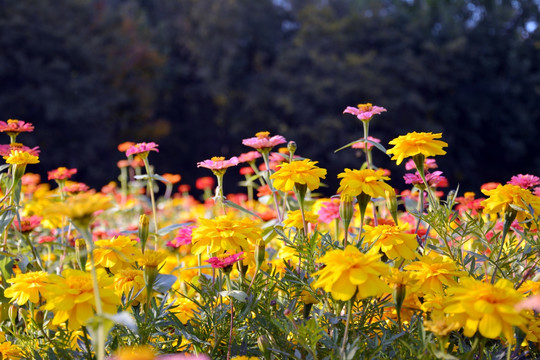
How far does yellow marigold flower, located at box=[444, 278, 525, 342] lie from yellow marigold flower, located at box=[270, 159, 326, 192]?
382mm

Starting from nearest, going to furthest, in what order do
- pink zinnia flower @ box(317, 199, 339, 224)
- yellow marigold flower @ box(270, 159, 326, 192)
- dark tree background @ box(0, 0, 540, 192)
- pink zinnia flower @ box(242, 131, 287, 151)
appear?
yellow marigold flower @ box(270, 159, 326, 192) → pink zinnia flower @ box(242, 131, 287, 151) → pink zinnia flower @ box(317, 199, 339, 224) → dark tree background @ box(0, 0, 540, 192)

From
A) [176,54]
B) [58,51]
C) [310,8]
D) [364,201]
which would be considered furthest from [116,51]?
[364,201]

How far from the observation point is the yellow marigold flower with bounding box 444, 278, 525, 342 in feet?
2.35

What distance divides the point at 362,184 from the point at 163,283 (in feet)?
1.44

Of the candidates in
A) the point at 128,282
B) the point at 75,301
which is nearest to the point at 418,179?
the point at 128,282

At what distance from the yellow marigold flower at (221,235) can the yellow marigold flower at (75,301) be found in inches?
9.1

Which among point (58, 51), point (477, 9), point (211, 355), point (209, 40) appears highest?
point (477, 9)

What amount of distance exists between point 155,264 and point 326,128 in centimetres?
933

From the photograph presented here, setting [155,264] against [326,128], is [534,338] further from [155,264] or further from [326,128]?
[326,128]

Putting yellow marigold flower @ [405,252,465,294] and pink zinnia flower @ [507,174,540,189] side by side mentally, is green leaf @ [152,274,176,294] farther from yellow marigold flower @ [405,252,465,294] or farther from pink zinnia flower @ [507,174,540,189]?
pink zinnia flower @ [507,174,540,189]

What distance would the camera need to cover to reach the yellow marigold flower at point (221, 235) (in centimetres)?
101

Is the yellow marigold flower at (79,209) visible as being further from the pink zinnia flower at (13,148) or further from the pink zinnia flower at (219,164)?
the pink zinnia flower at (13,148)

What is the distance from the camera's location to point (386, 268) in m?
0.79

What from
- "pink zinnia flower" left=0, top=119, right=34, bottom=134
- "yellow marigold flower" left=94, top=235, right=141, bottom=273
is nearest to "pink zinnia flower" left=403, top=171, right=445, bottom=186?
"yellow marigold flower" left=94, top=235, right=141, bottom=273
